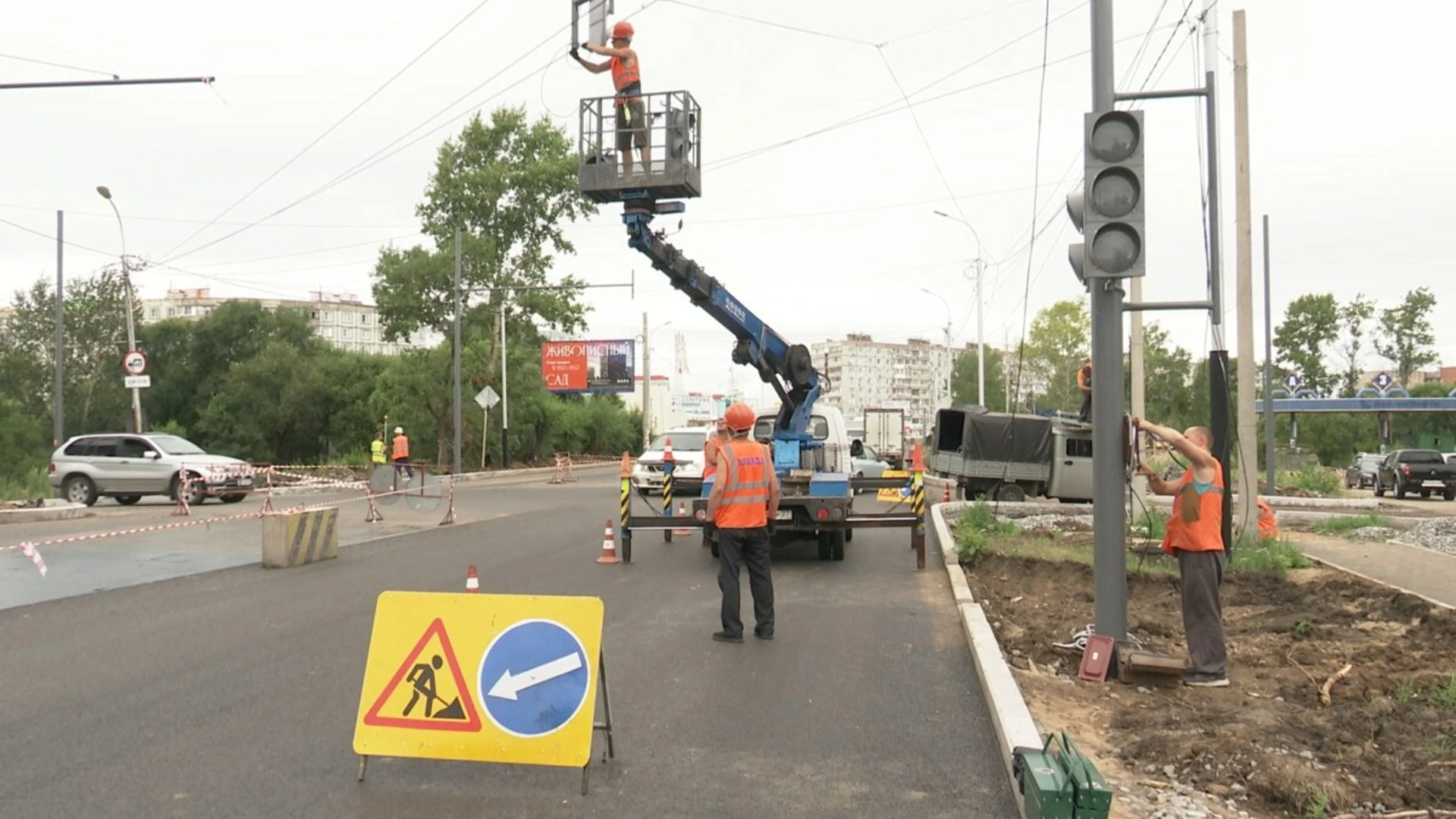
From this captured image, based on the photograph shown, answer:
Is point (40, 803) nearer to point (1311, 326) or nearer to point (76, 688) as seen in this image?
point (76, 688)

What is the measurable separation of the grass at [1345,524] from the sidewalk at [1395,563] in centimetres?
140

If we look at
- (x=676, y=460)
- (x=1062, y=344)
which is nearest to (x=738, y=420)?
(x=676, y=460)

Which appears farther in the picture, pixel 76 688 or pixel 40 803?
pixel 76 688

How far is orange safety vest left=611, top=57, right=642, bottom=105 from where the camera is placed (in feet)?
43.6

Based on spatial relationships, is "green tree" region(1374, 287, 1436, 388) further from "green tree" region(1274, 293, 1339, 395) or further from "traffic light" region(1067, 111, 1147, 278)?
A: "traffic light" region(1067, 111, 1147, 278)

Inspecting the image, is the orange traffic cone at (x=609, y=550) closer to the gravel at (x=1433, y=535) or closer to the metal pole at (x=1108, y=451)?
the metal pole at (x=1108, y=451)

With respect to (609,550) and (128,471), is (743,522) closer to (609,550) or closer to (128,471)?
(609,550)

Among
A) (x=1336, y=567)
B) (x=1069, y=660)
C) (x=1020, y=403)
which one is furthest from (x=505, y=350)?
(x=1020, y=403)

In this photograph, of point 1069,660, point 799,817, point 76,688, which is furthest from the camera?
point 1069,660

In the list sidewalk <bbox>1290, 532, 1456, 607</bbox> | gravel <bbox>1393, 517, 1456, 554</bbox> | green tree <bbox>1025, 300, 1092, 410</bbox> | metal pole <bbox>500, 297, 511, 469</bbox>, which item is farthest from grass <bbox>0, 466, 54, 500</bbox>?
green tree <bbox>1025, 300, 1092, 410</bbox>

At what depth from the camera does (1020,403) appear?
87.6 m

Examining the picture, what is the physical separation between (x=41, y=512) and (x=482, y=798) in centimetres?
1925

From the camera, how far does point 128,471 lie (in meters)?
23.1

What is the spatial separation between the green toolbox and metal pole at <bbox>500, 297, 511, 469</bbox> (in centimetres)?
4124
